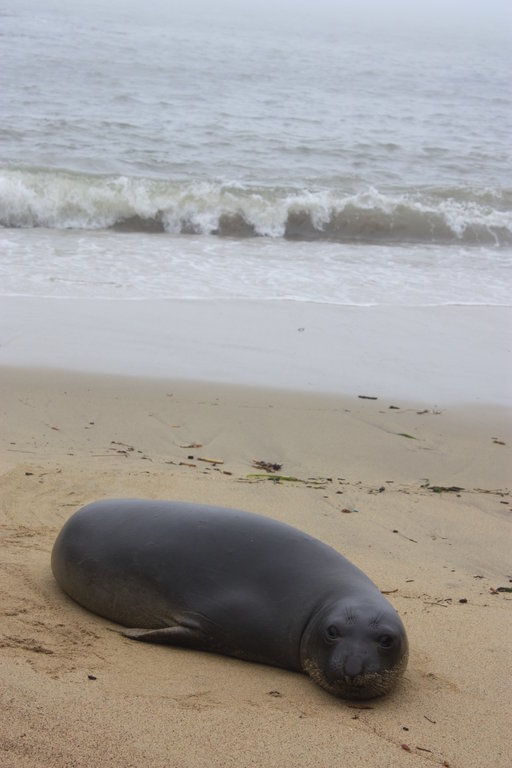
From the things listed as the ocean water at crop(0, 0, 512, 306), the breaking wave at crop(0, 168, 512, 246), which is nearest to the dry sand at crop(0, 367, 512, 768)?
the ocean water at crop(0, 0, 512, 306)

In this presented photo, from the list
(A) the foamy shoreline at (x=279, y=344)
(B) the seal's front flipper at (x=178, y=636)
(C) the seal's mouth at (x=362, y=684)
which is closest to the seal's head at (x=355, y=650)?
(C) the seal's mouth at (x=362, y=684)

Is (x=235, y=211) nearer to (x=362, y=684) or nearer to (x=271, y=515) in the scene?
(x=271, y=515)

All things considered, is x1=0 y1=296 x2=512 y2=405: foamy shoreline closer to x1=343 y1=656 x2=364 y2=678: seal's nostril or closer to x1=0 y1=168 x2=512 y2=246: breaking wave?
x1=343 y1=656 x2=364 y2=678: seal's nostril

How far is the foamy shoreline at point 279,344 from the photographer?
7031 mm

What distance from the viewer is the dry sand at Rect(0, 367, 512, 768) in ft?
8.37

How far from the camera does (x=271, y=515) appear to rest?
459 centimetres

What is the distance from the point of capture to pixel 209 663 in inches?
123

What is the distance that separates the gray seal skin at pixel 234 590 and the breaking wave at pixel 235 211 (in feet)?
32.5

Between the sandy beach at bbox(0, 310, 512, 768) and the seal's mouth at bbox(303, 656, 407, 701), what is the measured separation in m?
0.04

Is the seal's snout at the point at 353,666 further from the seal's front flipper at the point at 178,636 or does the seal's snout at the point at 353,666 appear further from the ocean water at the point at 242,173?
the ocean water at the point at 242,173

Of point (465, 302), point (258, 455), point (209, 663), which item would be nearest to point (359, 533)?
point (258, 455)

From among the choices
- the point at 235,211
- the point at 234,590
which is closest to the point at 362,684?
the point at 234,590

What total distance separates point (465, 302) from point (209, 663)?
745 cm

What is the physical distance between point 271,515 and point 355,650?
168 centimetres
